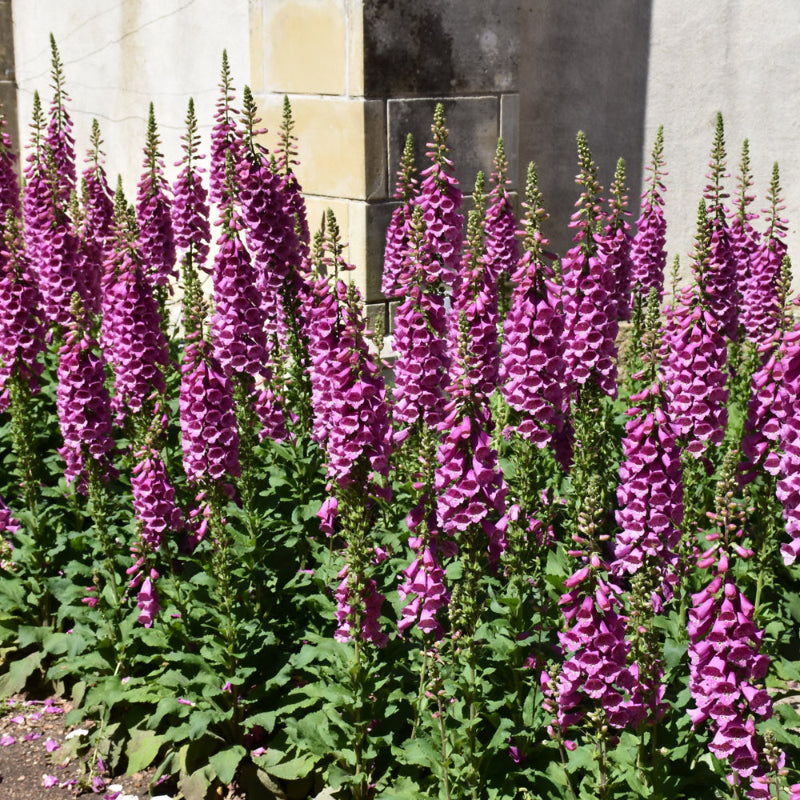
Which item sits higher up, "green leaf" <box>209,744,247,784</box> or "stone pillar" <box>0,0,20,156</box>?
"stone pillar" <box>0,0,20,156</box>

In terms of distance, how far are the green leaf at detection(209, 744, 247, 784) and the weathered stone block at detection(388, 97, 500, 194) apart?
4.49 metres

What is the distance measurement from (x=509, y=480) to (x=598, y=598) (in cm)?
169

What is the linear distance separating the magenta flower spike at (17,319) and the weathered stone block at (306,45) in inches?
106

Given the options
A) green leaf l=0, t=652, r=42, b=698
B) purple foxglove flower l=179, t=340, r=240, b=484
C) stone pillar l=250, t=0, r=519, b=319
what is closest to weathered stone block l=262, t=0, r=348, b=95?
stone pillar l=250, t=0, r=519, b=319

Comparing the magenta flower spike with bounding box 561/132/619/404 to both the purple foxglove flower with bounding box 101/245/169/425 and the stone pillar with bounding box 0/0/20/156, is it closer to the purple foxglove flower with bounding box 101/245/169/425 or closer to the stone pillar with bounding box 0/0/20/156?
the purple foxglove flower with bounding box 101/245/169/425

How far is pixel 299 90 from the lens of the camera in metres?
8.31

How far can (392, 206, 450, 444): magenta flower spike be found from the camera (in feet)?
15.7

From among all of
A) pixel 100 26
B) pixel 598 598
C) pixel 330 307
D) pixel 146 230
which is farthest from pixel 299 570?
pixel 100 26

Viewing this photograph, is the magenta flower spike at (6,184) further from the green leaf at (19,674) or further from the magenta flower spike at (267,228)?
→ the green leaf at (19,674)

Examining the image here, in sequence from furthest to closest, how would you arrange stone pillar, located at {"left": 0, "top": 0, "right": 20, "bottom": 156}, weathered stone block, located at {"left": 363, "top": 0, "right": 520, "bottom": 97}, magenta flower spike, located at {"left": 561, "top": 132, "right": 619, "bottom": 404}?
stone pillar, located at {"left": 0, "top": 0, "right": 20, "bottom": 156} < weathered stone block, located at {"left": 363, "top": 0, "right": 520, "bottom": 97} < magenta flower spike, located at {"left": 561, "top": 132, "right": 619, "bottom": 404}

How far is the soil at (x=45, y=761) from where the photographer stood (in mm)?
5133

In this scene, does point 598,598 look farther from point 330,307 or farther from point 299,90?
point 299,90

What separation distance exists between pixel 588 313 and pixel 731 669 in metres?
2.04

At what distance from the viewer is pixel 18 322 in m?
6.18
